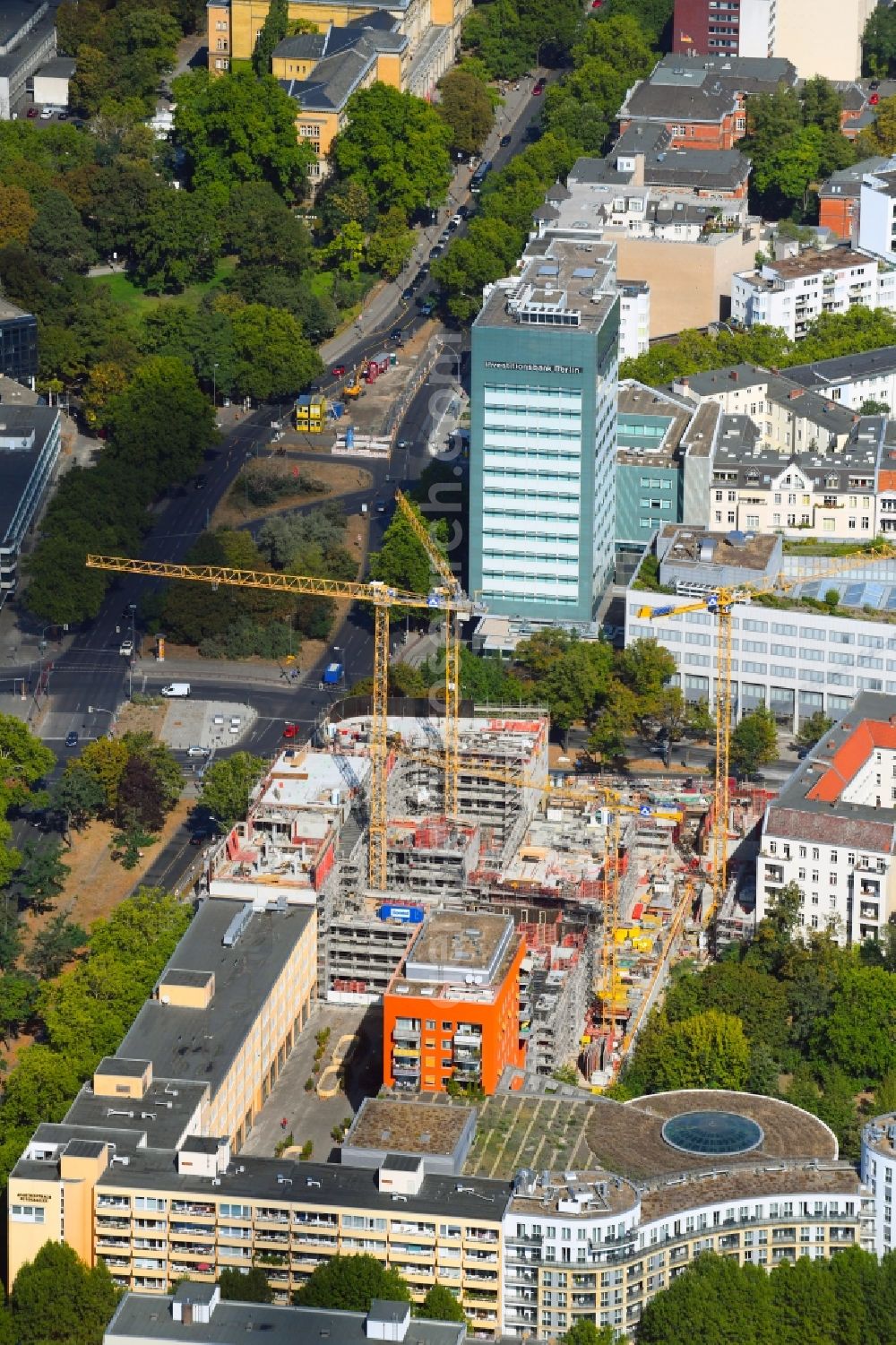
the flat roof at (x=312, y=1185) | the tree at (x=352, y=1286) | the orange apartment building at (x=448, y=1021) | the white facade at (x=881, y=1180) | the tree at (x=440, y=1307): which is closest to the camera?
the tree at (x=352, y=1286)

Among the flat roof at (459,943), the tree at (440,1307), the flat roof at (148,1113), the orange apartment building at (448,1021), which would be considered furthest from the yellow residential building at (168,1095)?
the tree at (440,1307)

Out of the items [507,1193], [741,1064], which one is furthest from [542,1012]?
[507,1193]

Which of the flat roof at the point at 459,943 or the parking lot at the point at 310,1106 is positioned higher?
the flat roof at the point at 459,943

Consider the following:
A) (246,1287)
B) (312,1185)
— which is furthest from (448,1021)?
(246,1287)

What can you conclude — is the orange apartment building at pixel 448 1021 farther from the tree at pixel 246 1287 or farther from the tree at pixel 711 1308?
the tree at pixel 711 1308

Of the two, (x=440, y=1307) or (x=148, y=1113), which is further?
(x=148, y=1113)

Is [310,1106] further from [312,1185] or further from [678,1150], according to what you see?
[678,1150]

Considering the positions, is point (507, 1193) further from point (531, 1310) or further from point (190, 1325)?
point (190, 1325)
